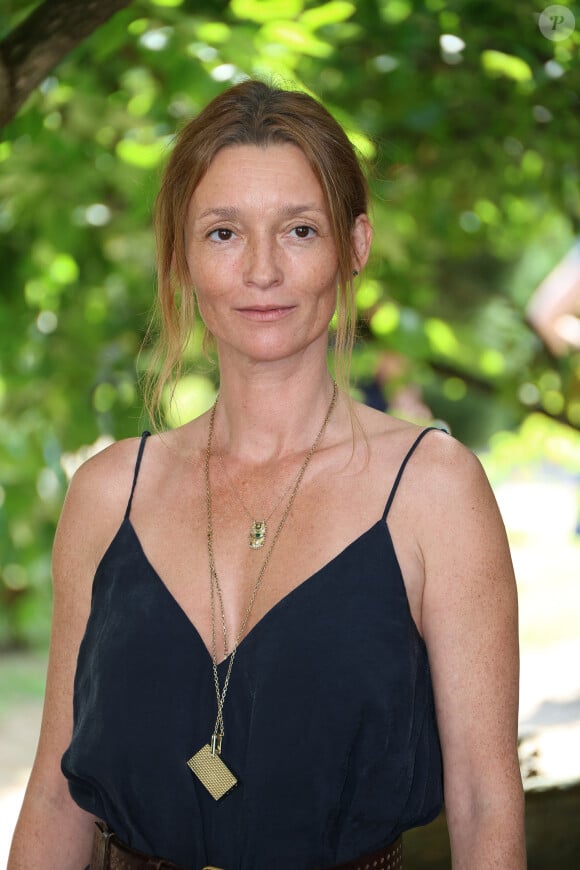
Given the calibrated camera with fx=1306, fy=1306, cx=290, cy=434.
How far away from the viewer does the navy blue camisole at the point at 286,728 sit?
1.85m

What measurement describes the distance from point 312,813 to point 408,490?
0.48m

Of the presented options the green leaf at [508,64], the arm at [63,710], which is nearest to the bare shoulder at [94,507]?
the arm at [63,710]

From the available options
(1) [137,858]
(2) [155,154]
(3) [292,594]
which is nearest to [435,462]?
(3) [292,594]

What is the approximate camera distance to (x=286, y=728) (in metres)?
1.86

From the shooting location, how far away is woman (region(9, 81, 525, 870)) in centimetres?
185

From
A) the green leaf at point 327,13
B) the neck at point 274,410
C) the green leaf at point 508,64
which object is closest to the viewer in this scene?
the neck at point 274,410

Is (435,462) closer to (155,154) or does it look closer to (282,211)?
(282,211)

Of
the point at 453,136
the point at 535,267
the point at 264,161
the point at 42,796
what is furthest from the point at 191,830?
the point at 535,267

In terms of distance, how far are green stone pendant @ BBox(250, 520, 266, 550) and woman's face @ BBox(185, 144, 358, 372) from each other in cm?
26

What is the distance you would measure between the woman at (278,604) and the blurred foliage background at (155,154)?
81 centimetres

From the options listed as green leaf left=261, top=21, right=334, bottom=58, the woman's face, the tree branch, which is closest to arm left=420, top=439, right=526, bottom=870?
the woman's face

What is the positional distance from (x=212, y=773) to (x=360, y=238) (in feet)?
2.82

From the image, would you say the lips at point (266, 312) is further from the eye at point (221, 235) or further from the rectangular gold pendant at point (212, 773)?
the rectangular gold pendant at point (212, 773)

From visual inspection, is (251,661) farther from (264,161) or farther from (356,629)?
(264,161)
